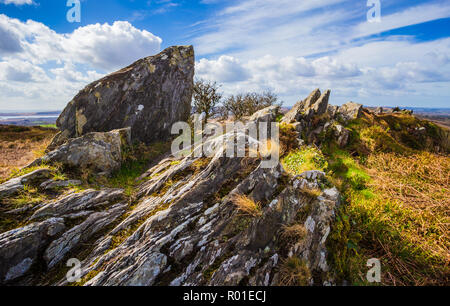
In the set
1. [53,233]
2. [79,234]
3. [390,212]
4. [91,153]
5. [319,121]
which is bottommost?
[390,212]

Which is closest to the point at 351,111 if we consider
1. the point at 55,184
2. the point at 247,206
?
the point at 247,206

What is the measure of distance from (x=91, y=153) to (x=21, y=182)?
9.23ft

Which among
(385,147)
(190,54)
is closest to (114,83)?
(190,54)

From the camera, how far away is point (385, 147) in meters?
14.6

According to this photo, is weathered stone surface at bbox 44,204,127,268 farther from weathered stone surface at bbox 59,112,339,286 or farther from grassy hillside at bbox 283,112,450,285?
grassy hillside at bbox 283,112,450,285

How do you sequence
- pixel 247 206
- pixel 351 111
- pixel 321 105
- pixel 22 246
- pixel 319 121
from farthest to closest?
pixel 351 111
pixel 321 105
pixel 319 121
pixel 247 206
pixel 22 246

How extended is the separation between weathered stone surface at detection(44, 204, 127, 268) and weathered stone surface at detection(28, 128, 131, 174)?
11.9 ft

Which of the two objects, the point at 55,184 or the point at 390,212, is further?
the point at 390,212

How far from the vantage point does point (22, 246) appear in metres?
5.29

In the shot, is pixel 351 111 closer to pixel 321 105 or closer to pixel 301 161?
pixel 321 105

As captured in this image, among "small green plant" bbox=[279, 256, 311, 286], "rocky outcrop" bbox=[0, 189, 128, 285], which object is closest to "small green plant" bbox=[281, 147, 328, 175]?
"small green plant" bbox=[279, 256, 311, 286]

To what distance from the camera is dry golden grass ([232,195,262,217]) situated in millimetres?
5949

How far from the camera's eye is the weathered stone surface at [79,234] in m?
5.47
